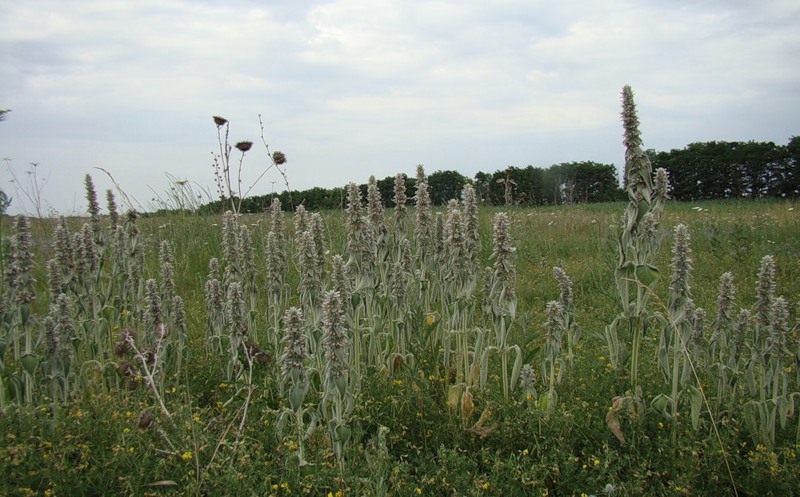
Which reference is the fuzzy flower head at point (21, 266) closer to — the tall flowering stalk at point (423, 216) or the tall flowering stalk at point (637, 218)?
the tall flowering stalk at point (423, 216)

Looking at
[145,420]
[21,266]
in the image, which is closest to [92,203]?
[21,266]

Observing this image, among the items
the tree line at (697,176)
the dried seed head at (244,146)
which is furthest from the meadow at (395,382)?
the tree line at (697,176)

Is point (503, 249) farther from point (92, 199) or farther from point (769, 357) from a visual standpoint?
point (92, 199)

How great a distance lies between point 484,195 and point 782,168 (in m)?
14.1

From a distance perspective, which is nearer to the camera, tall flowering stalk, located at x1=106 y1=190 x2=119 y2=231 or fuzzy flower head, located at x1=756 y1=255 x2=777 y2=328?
fuzzy flower head, located at x1=756 y1=255 x2=777 y2=328

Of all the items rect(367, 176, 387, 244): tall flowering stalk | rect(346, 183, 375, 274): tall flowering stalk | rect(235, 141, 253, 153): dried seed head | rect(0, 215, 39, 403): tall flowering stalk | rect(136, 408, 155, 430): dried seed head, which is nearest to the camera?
rect(136, 408, 155, 430): dried seed head

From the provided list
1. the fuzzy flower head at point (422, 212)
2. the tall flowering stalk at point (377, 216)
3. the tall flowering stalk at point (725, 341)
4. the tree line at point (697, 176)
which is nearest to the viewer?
the tall flowering stalk at point (725, 341)

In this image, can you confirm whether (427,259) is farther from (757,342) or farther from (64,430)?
(64,430)

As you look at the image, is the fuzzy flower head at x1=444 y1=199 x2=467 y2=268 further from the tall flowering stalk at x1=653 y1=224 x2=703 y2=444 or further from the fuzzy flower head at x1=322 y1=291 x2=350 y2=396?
the tall flowering stalk at x1=653 y1=224 x2=703 y2=444

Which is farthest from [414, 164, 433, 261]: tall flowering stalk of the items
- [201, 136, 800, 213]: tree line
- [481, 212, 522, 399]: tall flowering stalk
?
[201, 136, 800, 213]: tree line

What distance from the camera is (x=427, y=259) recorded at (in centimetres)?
416

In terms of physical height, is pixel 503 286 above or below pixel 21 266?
below

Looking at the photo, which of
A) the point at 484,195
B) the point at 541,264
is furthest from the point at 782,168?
the point at 541,264

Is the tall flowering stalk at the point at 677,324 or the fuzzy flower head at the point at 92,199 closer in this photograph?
the tall flowering stalk at the point at 677,324
